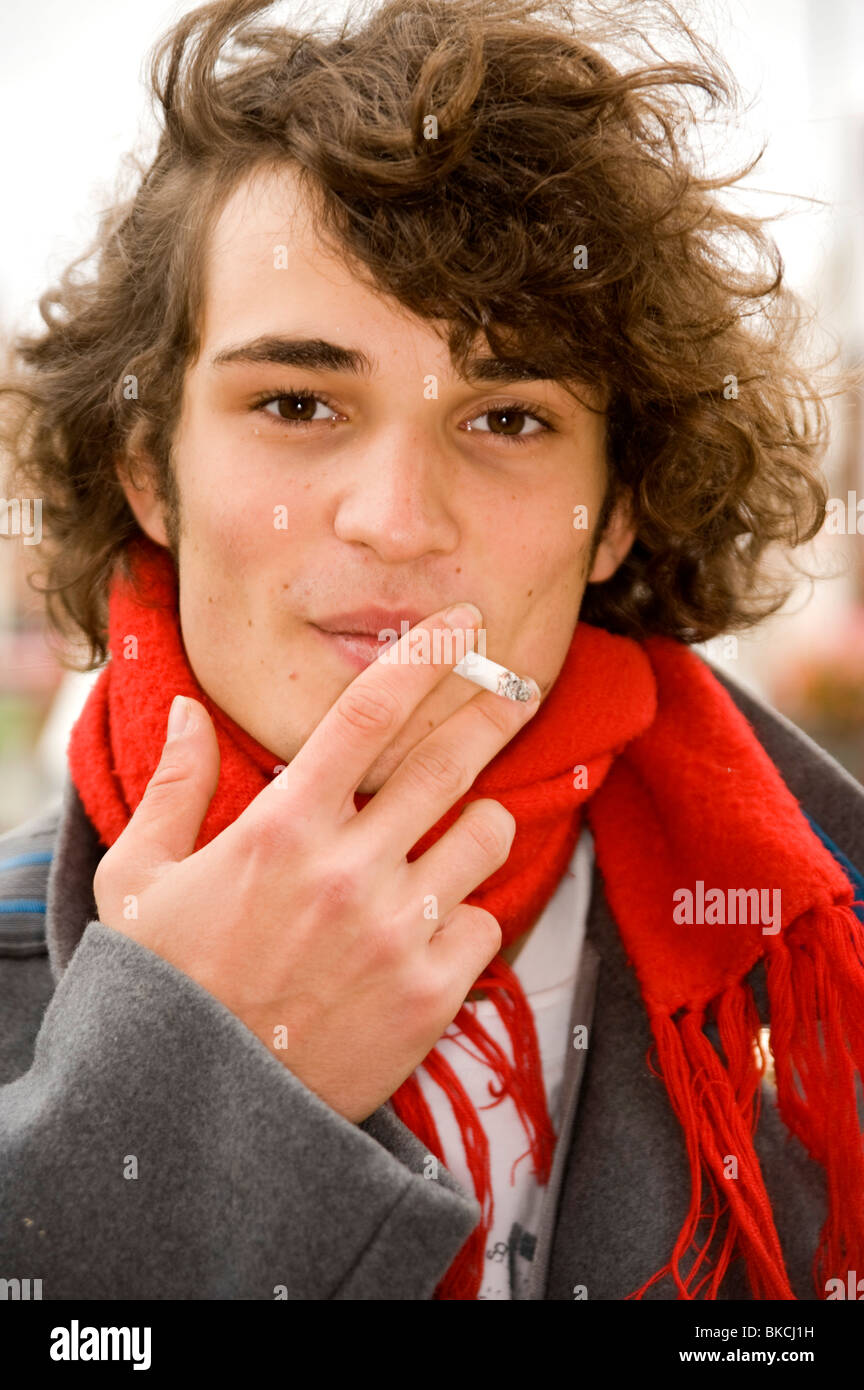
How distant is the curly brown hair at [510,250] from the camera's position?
4.34ft

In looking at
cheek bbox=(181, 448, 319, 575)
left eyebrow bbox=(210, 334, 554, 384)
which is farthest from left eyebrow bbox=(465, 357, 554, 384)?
cheek bbox=(181, 448, 319, 575)

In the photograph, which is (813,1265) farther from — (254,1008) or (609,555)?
(609,555)

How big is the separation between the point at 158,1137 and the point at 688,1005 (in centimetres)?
70

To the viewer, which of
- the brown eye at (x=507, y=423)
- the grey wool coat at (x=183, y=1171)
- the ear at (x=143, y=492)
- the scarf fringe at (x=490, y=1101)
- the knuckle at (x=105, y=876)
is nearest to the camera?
the grey wool coat at (x=183, y=1171)

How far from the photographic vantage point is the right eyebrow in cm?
128

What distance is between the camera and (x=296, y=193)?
1.34 meters

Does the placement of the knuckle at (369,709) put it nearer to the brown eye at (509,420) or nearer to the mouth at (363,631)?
the mouth at (363,631)

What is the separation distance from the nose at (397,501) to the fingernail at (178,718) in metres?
0.29

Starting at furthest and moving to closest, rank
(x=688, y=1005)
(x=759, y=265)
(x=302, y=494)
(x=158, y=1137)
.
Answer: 1. (x=759, y=265)
2. (x=688, y=1005)
3. (x=302, y=494)
4. (x=158, y=1137)

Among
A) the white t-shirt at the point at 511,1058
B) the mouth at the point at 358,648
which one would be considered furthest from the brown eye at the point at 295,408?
the white t-shirt at the point at 511,1058

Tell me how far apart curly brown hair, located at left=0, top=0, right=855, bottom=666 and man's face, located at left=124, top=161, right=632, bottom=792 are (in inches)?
2.2

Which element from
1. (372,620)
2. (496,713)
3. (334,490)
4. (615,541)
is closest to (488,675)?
(496,713)

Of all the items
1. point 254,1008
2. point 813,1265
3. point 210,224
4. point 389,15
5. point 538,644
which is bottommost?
point 813,1265
